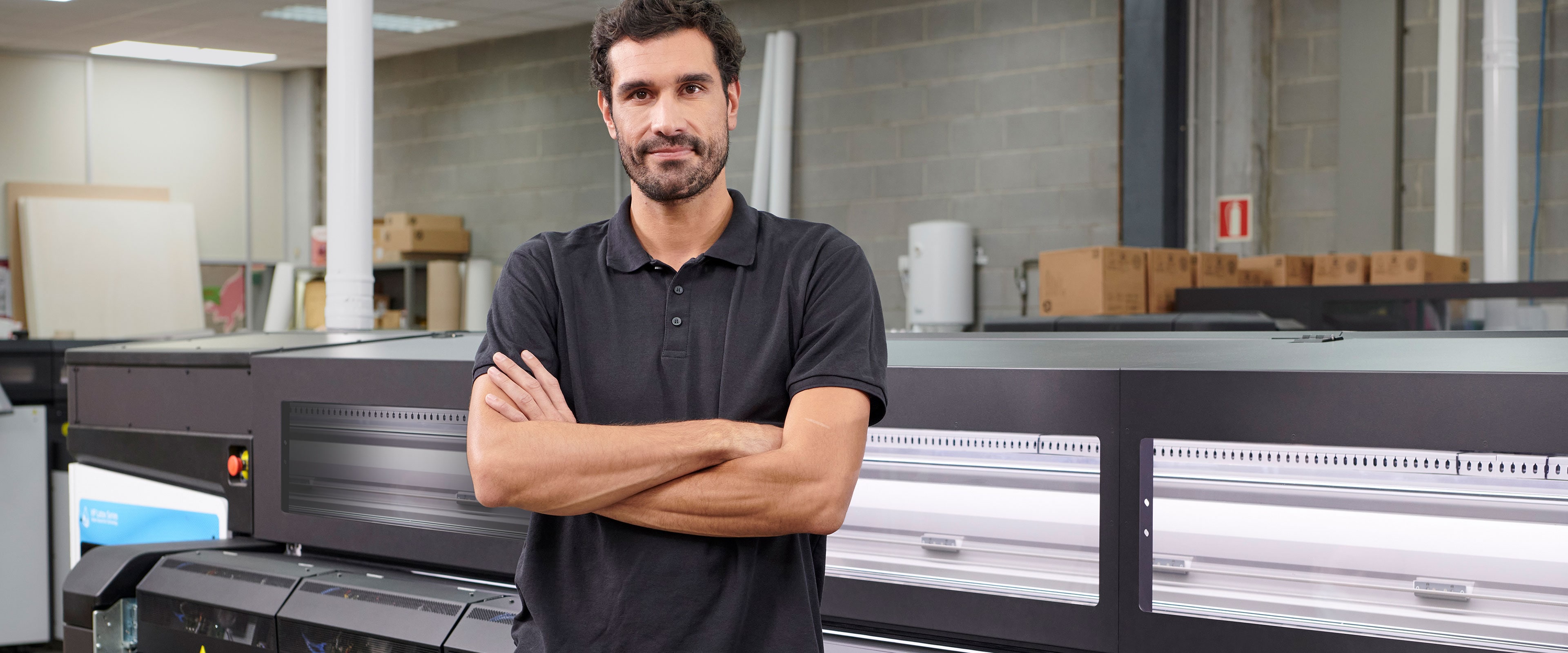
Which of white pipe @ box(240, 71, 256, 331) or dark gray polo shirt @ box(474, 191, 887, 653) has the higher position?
white pipe @ box(240, 71, 256, 331)

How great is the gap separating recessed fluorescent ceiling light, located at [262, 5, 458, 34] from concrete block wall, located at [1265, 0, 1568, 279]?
179 inches

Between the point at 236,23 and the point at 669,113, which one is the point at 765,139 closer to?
the point at 236,23

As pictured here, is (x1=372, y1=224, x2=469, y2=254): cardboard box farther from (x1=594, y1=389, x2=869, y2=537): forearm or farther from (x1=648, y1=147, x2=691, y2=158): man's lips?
(x1=594, y1=389, x2=869, y2=537): forearm

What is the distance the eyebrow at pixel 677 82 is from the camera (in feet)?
4.29

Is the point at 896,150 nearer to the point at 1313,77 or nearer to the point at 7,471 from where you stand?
the point at 1313,77

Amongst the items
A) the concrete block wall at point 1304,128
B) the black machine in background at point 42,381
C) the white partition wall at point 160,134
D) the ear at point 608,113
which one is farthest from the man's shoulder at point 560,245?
the white partition wall at point 160,134

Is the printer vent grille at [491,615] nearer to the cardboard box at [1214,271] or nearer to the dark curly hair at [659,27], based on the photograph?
the dark curly hair at [659,27]

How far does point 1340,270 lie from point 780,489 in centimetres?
336

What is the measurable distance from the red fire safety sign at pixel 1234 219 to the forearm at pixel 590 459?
4257mm

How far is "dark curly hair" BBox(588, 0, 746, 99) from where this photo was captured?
1.31m

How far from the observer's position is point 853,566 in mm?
1749

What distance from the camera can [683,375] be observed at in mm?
1234

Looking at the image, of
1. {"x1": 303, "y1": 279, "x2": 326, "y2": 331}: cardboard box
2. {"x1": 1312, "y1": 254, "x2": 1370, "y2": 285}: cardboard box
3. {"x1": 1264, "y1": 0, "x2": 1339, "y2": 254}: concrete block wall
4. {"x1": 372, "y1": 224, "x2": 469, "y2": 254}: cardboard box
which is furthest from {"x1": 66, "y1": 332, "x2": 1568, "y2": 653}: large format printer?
{"x1": 303, "y1": 279, "x2": 326, "y2": 331}: cardboard box

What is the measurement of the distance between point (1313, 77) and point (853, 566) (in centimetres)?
402
